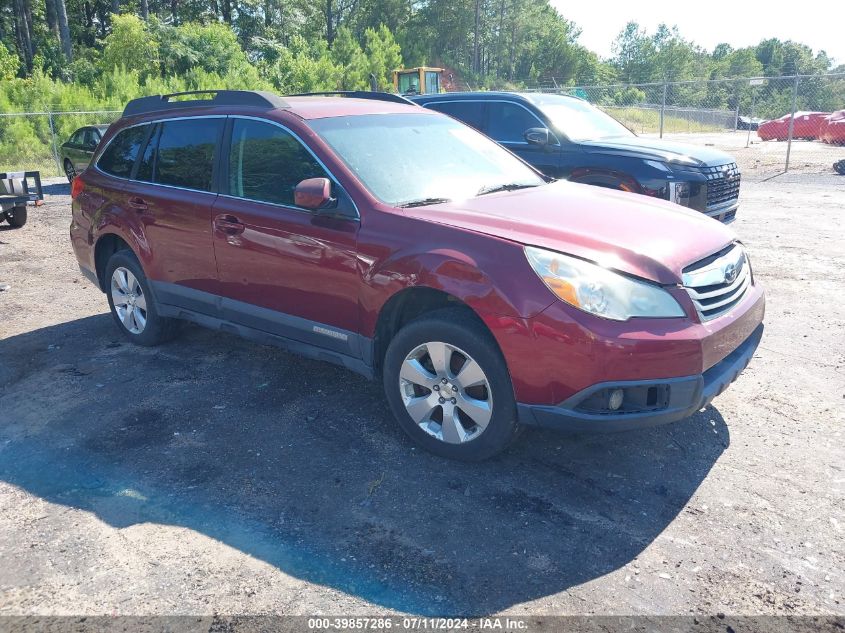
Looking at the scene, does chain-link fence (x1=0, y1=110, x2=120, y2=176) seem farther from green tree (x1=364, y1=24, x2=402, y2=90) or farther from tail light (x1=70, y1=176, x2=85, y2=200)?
green tree (x1=364, y1=24, x2=402, y2=90)

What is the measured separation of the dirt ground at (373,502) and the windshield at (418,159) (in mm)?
1408

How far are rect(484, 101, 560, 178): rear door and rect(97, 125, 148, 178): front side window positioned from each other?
4.60 meters

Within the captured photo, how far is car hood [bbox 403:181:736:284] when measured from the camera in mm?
3334

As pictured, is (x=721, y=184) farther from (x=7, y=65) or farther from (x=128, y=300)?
(x=7, y=65)

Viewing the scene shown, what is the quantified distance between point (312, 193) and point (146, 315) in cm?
241

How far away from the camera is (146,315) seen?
5531 millimetres

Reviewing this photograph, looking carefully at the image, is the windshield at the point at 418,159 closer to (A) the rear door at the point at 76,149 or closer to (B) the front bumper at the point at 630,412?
(B) the front bumper at the point at 630,412

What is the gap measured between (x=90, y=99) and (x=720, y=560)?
29.0 metres

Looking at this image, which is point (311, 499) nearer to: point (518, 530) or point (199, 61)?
point (518, 530)

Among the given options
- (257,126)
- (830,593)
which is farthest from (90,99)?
(830,593)

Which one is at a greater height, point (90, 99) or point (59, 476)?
point (90, 99)

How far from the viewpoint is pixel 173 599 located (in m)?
2.75

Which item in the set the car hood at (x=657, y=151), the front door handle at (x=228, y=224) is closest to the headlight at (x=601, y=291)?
the front door handle at (x=228, y=224)

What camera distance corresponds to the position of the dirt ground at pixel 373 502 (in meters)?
2.75
